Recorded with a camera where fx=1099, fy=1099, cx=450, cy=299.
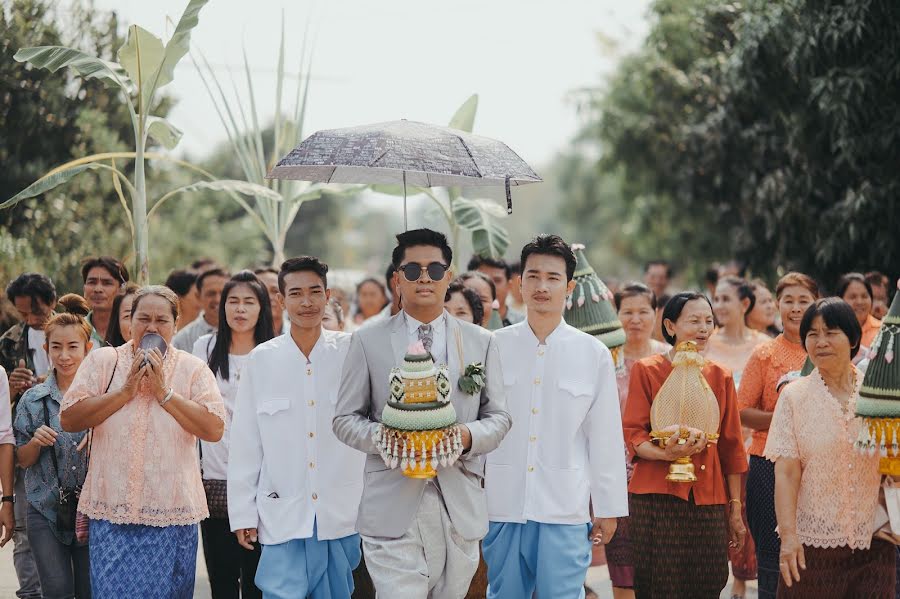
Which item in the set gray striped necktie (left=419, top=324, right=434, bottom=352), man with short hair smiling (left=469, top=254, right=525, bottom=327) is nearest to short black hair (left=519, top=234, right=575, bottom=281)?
gray striped necktie (left=419, top=324, right=434, bottom=352)

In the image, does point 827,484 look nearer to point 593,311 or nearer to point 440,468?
point 593,311

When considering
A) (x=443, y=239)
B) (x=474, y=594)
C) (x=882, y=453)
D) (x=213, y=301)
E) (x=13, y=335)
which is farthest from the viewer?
(x=213, y=301)

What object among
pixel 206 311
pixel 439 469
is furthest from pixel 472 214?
pixel 439 469

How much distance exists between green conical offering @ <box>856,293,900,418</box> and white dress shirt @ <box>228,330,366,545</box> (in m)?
2.63

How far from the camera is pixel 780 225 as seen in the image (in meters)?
14.0

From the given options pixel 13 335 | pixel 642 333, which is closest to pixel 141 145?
pixel 13 335

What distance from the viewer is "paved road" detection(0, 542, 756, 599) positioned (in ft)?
26.1

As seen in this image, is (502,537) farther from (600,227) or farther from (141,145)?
(600,227)

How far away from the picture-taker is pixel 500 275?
1017cm

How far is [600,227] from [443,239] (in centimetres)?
3813

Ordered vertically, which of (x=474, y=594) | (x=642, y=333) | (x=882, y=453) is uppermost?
(x=642, y=333)

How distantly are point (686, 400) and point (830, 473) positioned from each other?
836 mm

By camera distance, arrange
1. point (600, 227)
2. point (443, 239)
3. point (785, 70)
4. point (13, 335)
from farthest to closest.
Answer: point (600, 227) < point (785, 70) < point (13, 335) < point (443, 239)

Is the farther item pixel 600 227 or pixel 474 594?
pixel 600 227
